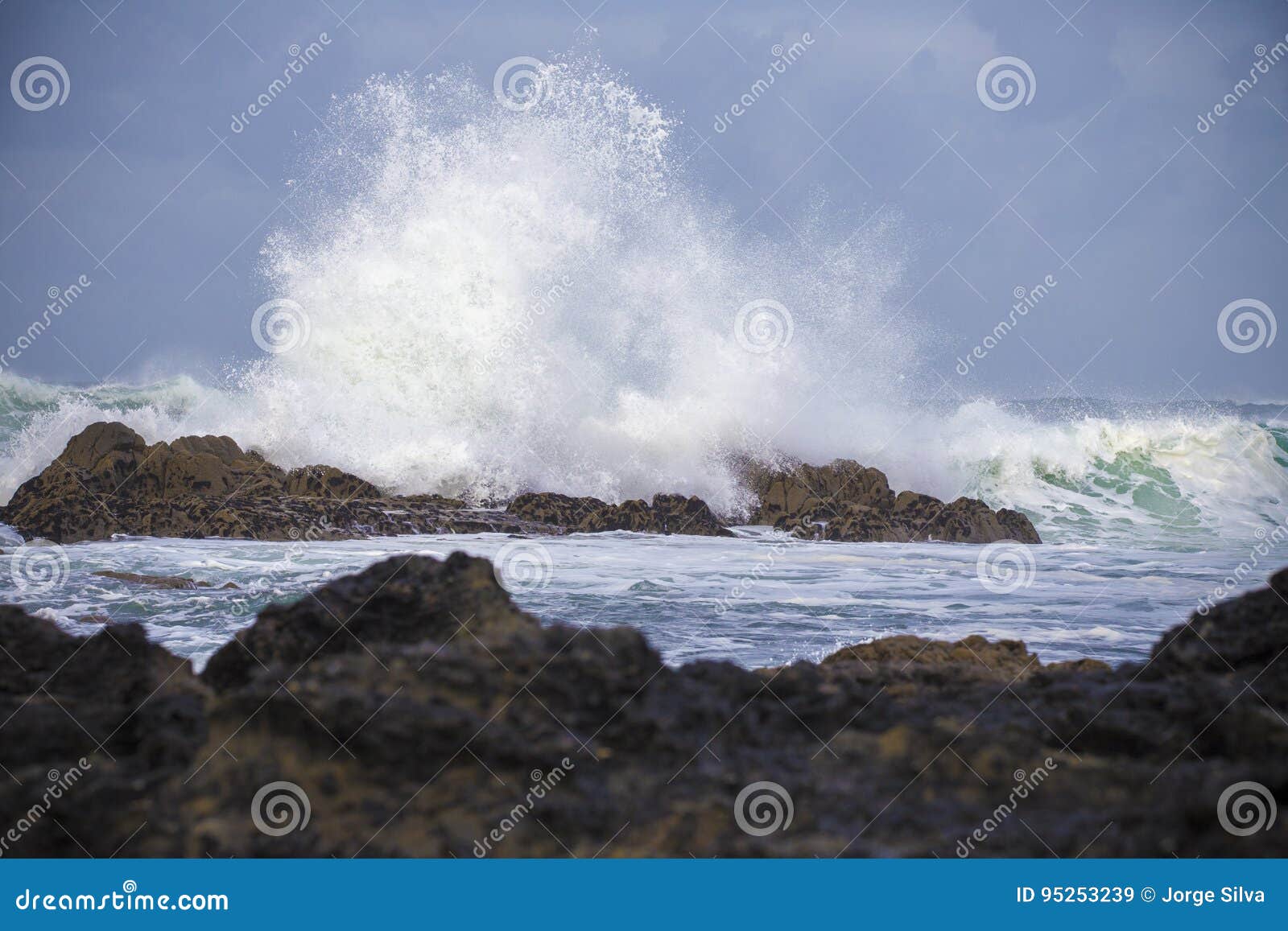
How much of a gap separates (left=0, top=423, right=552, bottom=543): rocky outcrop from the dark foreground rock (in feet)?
32.9

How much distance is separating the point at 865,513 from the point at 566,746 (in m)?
13.1

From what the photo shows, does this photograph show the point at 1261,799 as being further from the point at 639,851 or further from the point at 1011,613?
the point at 1011,613

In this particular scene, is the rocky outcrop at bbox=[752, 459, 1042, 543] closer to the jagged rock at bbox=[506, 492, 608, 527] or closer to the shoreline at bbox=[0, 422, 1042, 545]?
the shoreline at bbox=[0, 422, 1042, 545]

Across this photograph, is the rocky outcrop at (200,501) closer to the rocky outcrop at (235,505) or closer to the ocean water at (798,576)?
the rocky outcrop at (235,505)

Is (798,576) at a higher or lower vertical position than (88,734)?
higher

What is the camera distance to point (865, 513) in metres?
15.5

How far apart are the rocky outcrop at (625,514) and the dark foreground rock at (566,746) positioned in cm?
1136

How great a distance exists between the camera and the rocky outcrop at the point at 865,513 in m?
15.2

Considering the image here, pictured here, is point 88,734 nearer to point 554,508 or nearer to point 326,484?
point 554,508

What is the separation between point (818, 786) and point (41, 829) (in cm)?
192

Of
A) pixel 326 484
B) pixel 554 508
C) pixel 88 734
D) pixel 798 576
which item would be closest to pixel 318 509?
pixel 326 484

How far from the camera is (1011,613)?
28.3 ft

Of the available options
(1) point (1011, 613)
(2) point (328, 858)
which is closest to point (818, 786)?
(2) point (328, 858)

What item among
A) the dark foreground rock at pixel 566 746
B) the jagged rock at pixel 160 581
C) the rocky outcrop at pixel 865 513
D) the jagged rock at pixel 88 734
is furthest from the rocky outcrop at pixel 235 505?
the dark foreground rock at pixel 566 746
